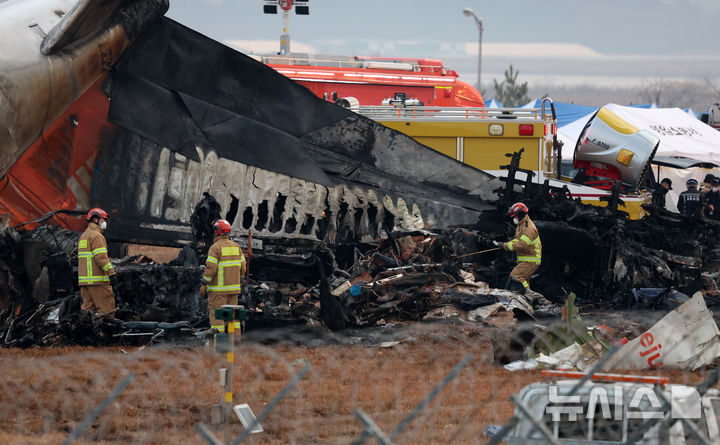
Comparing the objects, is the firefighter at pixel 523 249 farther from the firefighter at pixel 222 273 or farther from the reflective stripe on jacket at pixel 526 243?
the firefighter at pixel 222 273

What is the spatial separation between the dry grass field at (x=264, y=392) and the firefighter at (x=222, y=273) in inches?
29.8

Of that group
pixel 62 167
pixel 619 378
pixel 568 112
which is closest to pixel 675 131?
pixel 568 112

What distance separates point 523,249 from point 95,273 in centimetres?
602

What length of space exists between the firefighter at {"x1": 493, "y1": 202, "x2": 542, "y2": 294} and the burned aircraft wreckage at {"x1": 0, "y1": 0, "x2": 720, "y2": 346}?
0.72 metres

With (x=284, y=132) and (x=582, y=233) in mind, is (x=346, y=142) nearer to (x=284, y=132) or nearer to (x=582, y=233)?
(x=284, y=132)

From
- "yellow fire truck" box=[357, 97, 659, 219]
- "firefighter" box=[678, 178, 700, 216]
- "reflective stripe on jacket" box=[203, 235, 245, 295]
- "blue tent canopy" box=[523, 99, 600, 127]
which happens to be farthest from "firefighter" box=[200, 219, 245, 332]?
"blue tent canopy" box=[523, 99, 600, 127]

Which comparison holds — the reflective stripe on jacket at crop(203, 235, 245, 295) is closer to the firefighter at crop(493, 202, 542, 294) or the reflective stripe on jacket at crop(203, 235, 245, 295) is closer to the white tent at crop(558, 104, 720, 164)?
the firefighter at crop(493, 202, 542, 294)

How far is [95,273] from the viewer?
10508 mm

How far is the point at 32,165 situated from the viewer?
12289mm

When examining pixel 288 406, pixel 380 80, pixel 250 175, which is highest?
pixel 380 80

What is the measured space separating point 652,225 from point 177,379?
30.2 feet

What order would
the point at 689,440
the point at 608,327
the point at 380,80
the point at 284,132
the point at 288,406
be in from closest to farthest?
the point at 689,440 → the point at 288,406 → the point at 608,327 → the point at 284,132 → the point at 380,80

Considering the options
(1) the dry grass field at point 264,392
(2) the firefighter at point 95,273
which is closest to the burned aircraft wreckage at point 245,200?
(2) the firefighter at point 95,273

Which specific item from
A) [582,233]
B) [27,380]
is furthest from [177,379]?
[582,233]
